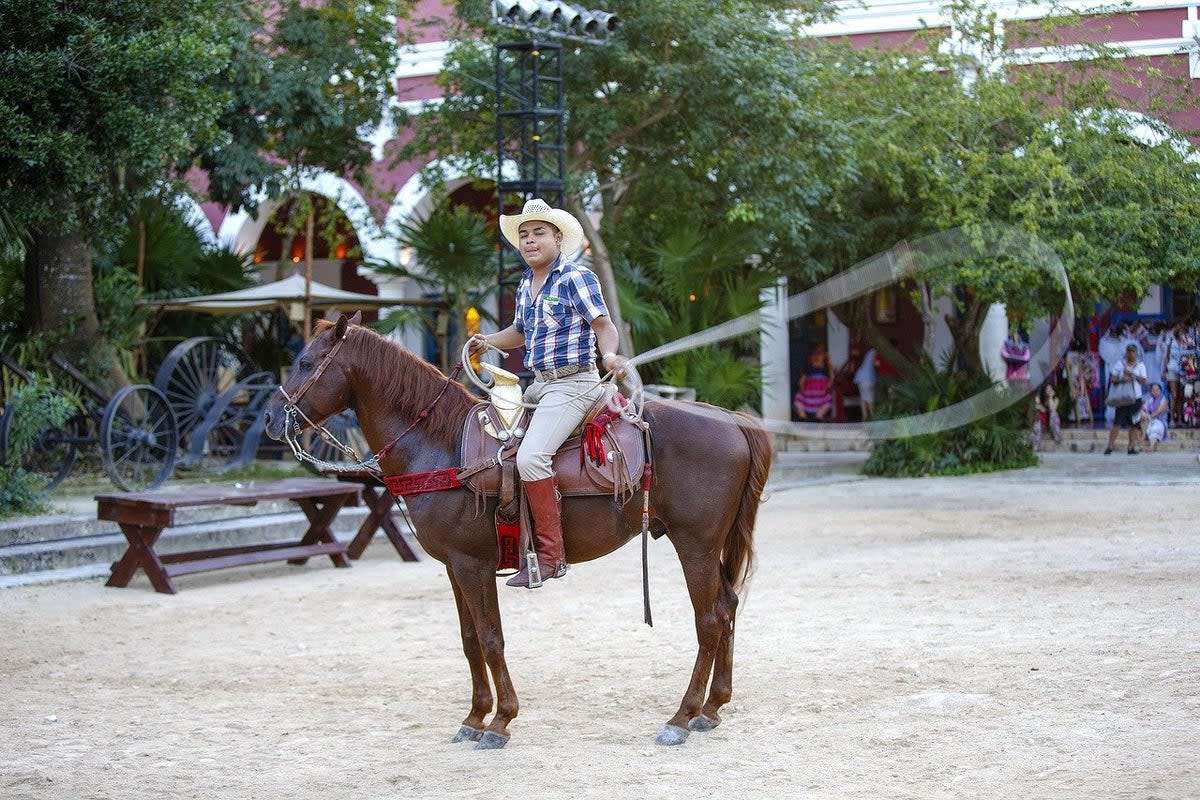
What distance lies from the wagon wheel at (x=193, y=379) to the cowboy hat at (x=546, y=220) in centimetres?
945

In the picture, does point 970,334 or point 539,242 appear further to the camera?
point 970,334

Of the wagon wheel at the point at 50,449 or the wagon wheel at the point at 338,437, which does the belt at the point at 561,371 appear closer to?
the wagon wheel at the point at 50,449

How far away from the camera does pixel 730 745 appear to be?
19.1ft

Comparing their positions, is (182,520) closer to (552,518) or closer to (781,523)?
(781,523)

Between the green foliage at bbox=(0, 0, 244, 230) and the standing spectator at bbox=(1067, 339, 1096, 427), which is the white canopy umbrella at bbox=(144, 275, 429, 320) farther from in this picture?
the standing spectator at bbox=(1067, 339, 1096, 427)

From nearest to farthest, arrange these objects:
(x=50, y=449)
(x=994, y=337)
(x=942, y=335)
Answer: (x=50, y=449)
(x=994, y=337)
(x=942, y=335)

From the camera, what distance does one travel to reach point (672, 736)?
19.2ft

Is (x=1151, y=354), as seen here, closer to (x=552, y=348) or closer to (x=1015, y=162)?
(x=1015, y=162)

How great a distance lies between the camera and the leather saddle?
608 cm

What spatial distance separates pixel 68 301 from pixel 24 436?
399 cm

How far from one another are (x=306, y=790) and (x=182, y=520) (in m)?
8.05

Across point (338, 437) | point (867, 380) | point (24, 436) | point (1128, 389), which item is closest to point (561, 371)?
point (24, 436)

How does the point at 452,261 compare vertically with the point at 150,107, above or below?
below

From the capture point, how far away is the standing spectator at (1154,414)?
19.5 meters
